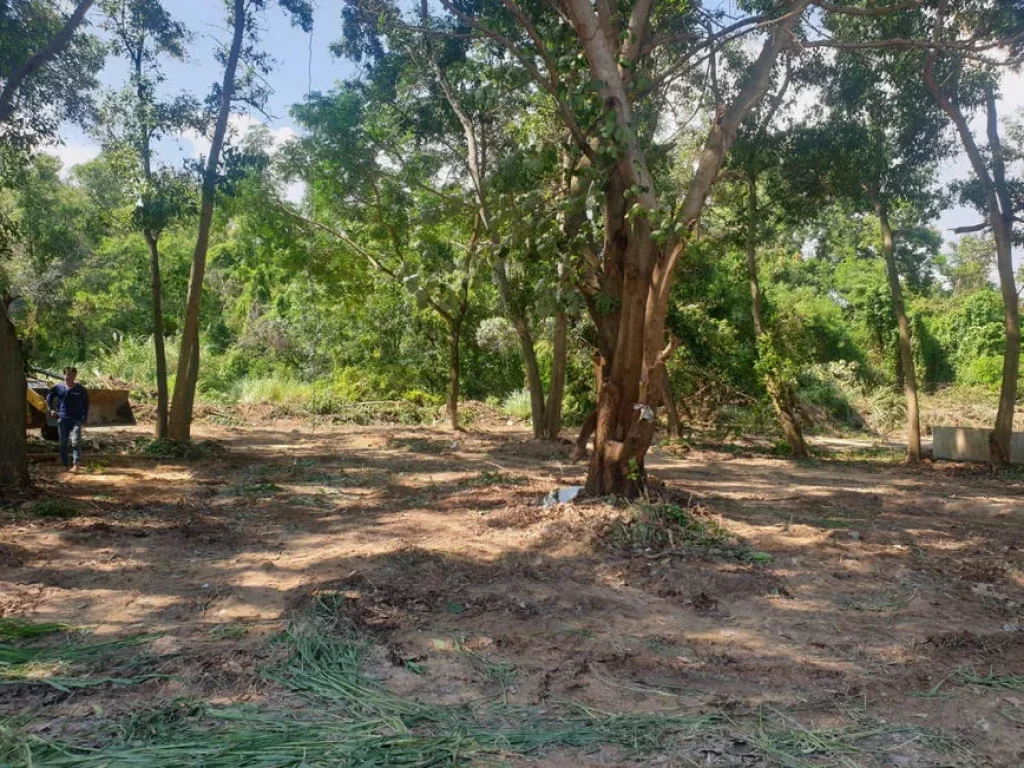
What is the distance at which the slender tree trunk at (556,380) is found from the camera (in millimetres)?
15400

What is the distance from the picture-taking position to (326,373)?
26344 millimetres

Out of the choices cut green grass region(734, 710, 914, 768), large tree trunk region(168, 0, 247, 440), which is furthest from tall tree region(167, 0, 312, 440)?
cut green grass region(734, 710, 914, 768)

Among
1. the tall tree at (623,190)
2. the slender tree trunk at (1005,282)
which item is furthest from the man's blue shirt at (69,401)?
the slender tree trunk at (1005,282)

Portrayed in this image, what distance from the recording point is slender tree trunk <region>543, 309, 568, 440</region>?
15.4m

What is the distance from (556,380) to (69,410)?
8.40 meters

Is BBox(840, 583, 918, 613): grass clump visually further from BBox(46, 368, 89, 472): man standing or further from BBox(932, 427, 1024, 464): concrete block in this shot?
BBox(932, 427, 1024, 464): concrete block

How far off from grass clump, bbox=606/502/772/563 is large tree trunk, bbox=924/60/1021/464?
865 centimetres

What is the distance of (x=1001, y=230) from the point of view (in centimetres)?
1353

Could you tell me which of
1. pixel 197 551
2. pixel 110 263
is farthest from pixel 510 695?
pixel 110 263

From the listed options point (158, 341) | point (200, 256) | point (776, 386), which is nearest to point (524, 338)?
point (776, 386)

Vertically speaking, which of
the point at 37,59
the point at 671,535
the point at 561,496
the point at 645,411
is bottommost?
the point at 671,535

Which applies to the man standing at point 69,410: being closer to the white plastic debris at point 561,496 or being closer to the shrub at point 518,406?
the white plastic debris at point 561,496

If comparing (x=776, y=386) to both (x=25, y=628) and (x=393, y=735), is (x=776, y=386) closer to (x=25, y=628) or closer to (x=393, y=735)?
(x=393, y=735)

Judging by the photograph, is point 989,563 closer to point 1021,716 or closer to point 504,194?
point 1021,716
